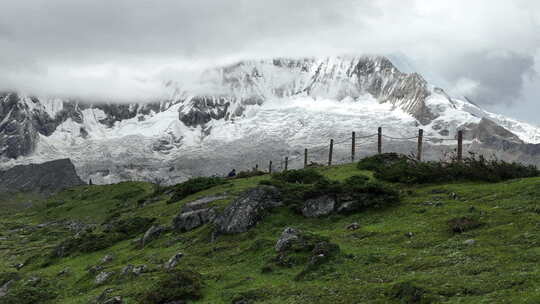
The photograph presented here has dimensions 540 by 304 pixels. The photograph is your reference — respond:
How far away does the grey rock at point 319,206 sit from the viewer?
32.7m

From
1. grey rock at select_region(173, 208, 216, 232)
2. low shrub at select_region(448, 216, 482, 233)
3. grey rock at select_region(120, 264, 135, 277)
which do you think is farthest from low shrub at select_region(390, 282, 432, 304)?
grey rock at select_region(173, 208, 216, 232)

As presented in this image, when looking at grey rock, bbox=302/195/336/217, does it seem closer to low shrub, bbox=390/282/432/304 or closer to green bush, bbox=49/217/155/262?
low shrub, bbox=390/282/432/304

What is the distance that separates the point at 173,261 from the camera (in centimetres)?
2967

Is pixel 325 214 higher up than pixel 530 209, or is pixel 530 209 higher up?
pixel 530 209

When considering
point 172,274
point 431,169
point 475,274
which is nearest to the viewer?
point 475,274

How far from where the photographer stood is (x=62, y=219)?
270ft

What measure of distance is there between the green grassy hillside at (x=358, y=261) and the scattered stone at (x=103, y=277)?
1.07 feet

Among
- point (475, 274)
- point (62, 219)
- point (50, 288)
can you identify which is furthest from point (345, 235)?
point (62, 219)

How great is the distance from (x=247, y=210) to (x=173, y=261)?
570 cm

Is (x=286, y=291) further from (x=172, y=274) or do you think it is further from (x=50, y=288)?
(x=50, y=288)

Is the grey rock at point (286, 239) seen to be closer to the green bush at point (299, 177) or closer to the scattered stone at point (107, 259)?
the scattered stone at point (107, 259)

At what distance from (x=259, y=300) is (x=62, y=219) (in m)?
69.6

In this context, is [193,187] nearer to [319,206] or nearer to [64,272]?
[64,272]

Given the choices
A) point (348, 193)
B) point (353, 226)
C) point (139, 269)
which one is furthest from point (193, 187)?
point (353, 226)
